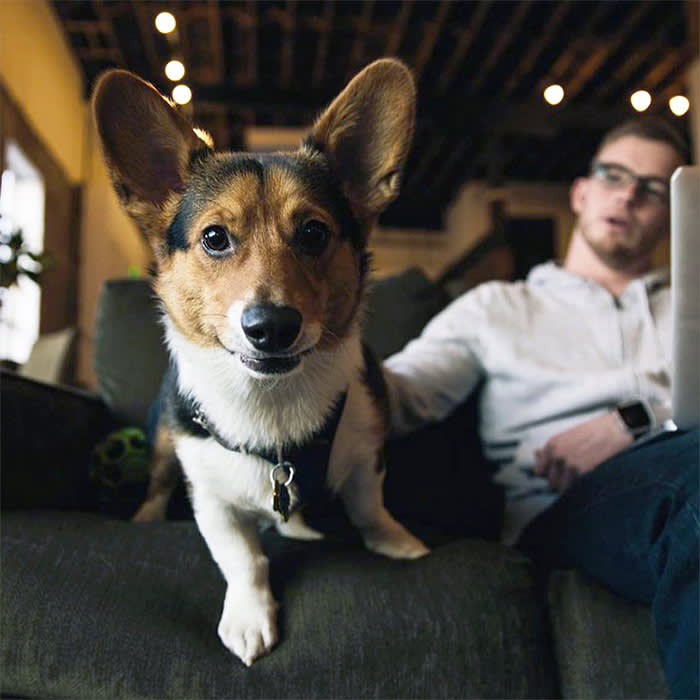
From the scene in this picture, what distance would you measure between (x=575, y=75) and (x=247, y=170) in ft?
17.8

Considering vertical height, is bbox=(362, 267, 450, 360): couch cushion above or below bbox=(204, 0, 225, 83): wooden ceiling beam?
below

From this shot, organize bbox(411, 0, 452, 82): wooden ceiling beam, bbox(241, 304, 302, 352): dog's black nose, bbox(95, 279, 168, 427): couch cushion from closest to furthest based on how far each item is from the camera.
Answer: bbox(241, 304, 302, 352): dog's black nose → bbox(95, 279, 168, 427): couch cushion → bbox(411, 0, 452, 82): wooden ceiling beam

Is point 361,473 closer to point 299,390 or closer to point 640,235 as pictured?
point 299,390

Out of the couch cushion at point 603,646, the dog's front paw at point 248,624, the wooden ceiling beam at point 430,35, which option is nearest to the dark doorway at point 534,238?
the wooden ceiling beam at point 430,35

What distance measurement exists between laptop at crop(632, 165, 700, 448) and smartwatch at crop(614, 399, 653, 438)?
1.11ft

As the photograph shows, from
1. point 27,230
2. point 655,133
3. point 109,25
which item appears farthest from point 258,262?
point 109,25

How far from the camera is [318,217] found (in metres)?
1.11

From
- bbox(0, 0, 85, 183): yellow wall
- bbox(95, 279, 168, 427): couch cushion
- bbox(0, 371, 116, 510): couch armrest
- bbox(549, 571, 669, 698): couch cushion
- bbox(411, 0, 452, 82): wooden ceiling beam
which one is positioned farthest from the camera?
bbox(411, 0, 452, 82): wooden ceiling beam

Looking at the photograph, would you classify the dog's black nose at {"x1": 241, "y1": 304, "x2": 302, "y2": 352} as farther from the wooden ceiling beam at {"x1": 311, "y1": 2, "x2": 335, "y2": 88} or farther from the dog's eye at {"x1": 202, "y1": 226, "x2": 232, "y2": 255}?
the wooden ceiling beam at {"x1": 311, "y1": 2, "x2": 335, "y2": 88}

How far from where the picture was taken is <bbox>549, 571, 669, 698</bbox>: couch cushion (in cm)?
104

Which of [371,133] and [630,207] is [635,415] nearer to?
[630,207]

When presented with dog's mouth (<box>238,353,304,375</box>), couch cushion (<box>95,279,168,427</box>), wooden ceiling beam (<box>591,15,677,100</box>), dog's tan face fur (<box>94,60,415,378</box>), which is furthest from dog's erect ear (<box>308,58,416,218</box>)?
wooden ceiling beam (<box>591,15,677,100</box>)

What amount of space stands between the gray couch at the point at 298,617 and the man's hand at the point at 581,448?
232 millimetres

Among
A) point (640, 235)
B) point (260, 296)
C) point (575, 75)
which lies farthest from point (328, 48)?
point (260, 296)
